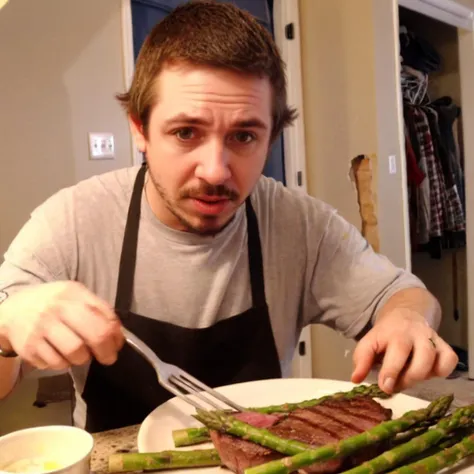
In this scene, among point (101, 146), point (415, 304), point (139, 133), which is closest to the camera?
point (415, 304)

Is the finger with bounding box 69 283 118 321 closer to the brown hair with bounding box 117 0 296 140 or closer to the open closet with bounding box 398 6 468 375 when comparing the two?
the brown hair with bounding box 117 0 296 140

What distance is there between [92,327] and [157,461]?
8.3 inches

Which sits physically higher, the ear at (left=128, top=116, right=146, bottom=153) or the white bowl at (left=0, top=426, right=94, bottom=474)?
the ear at (left=128, top=116, right=146, bottom=153)

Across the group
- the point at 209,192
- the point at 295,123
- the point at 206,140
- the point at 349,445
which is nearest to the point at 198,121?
the point at 206,140

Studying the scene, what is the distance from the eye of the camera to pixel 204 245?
139 centimetres

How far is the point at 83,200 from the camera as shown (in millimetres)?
1386

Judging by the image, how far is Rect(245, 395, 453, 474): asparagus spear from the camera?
0.69 metres

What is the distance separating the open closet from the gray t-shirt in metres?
2.28

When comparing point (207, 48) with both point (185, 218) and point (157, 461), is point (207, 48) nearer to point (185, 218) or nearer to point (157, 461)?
point (185, 218)

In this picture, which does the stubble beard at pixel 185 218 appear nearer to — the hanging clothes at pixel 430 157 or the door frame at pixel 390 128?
the door frame at pixel 390 128

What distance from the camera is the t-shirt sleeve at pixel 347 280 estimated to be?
138 cm

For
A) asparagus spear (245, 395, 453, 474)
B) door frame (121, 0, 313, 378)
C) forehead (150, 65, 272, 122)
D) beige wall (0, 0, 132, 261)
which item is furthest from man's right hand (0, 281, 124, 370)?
door frame (121, 0, 313, 378)

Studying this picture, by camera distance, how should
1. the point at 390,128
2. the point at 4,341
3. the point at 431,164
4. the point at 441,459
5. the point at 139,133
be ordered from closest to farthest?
the point at 441,459, the point at 4,341, the point at 139,133, the point at 390,128, the point at 431,164

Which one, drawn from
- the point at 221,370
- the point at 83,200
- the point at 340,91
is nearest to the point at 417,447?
the point at 221,370
